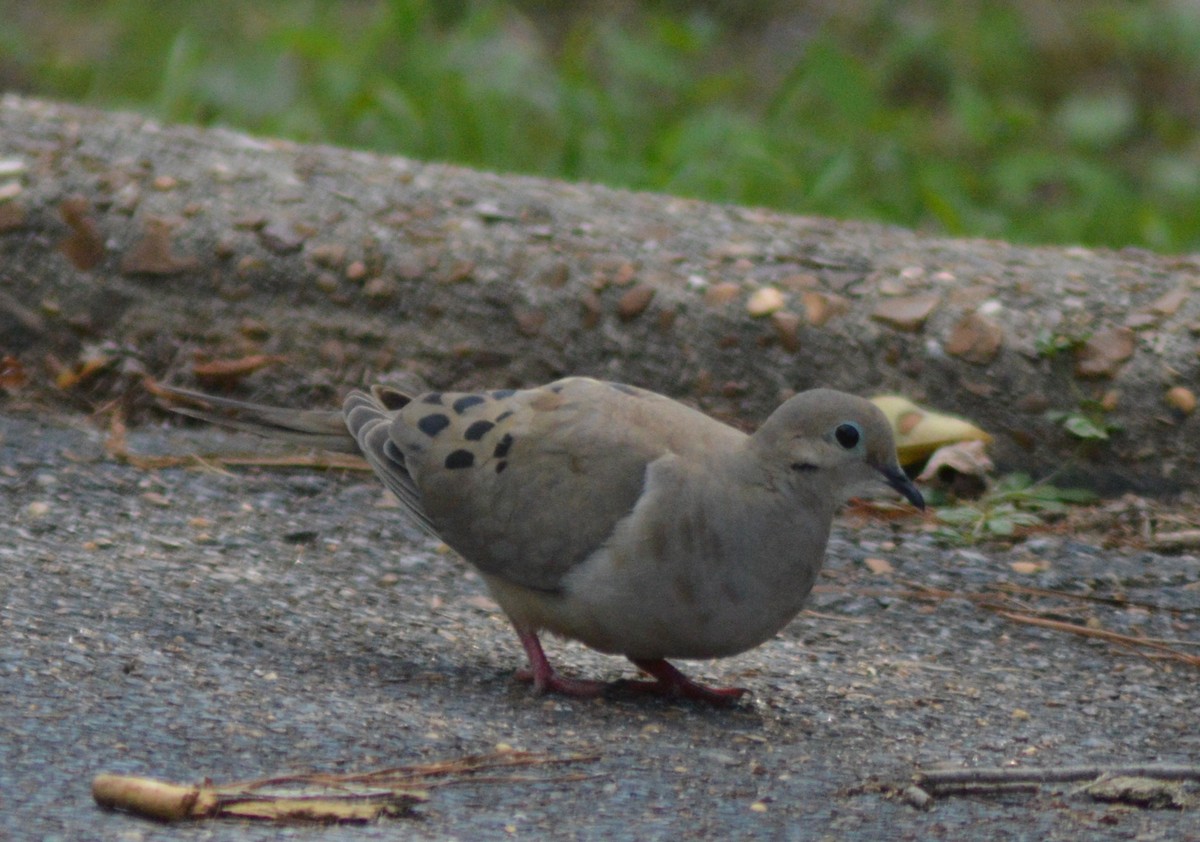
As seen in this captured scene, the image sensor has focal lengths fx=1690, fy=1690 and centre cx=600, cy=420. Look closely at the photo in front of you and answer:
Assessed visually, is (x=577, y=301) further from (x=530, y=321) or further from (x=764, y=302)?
(x=764, y=302)

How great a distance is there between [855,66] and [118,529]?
16.4 ft

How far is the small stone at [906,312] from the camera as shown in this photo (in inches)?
186

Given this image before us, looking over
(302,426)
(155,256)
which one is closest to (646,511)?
(302,426)

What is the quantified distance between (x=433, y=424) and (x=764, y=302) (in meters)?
1.44

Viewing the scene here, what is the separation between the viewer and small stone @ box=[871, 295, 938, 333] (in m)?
4.73

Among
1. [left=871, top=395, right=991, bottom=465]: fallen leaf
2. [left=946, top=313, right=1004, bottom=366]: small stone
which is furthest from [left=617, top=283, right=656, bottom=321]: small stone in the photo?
[left=946, top=313, right=1004, bottom=366]: small stone

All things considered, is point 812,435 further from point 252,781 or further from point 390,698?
point 252,781

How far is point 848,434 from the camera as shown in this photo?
3.28 meters

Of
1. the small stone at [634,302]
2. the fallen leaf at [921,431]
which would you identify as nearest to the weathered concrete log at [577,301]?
the small stone at [634,302]

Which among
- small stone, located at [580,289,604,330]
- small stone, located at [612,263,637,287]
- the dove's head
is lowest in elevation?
the dove's head

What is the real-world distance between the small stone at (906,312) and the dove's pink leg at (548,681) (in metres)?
1.74

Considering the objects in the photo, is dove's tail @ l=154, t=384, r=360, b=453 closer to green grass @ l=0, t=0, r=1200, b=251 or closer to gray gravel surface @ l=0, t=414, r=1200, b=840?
gray gravel surface @ l=0, t=414, r=1200, b=840

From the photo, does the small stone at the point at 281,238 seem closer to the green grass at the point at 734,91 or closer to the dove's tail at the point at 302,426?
the dove's tail at the point at 302,426

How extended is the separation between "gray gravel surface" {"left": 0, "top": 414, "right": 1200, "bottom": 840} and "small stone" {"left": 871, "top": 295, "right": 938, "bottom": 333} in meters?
0.60
